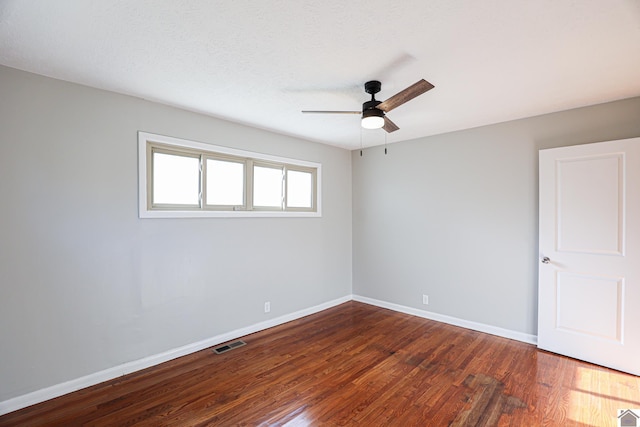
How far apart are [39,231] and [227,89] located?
6.14 ft

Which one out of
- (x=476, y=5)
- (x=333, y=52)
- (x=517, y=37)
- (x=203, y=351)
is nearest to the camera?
(x=476, y=5)

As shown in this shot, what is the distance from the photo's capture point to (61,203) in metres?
2.38

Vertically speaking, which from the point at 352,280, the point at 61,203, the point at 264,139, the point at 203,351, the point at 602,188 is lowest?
the point at 203,351

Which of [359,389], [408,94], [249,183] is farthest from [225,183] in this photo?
[359,389]

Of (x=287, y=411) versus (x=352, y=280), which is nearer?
(x=287, y=411)

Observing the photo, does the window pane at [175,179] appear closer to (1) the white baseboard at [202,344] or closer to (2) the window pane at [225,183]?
(2) the window pane at [225,183]

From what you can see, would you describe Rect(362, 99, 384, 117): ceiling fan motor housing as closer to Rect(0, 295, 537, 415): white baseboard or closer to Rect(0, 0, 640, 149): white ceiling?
Rect(0, 0, 640, 149): white ceiling

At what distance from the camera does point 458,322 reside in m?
3.85

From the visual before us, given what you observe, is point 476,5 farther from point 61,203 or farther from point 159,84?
point 61,203

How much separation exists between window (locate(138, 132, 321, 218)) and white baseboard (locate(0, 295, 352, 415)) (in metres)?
1.38

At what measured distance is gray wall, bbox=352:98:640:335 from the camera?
10.7 ft

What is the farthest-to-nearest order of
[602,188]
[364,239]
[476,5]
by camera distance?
[364,239]
[602,188]
[476,5]

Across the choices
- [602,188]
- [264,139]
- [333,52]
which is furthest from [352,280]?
[333,52]

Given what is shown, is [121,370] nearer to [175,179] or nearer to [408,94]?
[175,179]
